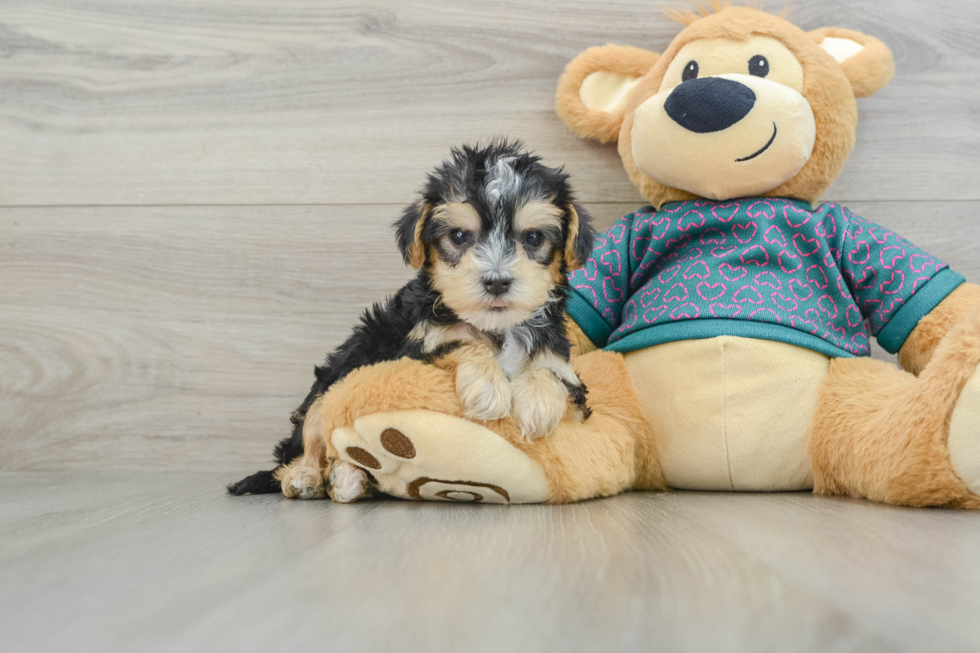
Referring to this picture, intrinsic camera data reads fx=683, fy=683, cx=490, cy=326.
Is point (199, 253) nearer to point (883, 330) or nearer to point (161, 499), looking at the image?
point (161, 499)

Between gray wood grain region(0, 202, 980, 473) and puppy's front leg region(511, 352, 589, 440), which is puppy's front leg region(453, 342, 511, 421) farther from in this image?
gray wood grain region(0, 202, 980, 473)

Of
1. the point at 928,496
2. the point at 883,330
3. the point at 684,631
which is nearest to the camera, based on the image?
the point at 684,631

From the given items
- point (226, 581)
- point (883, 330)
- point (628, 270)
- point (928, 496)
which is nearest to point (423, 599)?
point (226, 581)

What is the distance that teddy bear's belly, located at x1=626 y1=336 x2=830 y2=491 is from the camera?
1571 mm

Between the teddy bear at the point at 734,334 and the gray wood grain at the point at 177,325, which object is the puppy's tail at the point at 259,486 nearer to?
the teddy bear at the point at 734,334

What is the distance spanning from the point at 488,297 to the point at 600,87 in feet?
3.32

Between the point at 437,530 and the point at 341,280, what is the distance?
4.03ft

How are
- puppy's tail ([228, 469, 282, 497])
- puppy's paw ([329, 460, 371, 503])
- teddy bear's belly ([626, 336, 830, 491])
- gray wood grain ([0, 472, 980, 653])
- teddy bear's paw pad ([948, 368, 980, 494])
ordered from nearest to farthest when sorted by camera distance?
gray wood grain ([0, 472, 980, 653]), teddy bear's paw pad ([948, 368, 980, 494]), puppy's paw ([329, 460, 371, 503]), teddy bear's belly ([626, 336, 830, 491]), puppy's tail ([228, 469, 282, 497])

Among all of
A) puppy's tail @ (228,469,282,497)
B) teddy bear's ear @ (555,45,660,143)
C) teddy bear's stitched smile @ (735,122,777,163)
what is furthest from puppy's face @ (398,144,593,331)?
puppy's tail @ (228,469,282,497)

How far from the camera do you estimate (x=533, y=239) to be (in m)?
1.42

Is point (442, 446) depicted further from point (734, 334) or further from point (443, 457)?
point (734, 334)

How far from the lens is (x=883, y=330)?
1720 millimetres

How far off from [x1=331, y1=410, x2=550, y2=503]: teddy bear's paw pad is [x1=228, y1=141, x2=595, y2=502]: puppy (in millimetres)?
58

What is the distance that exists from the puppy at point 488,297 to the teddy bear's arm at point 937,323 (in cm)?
84
